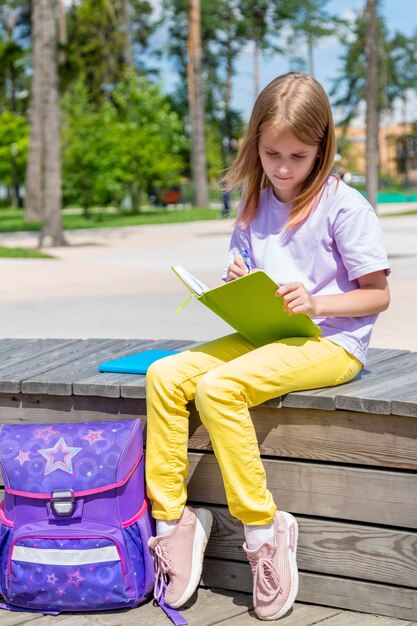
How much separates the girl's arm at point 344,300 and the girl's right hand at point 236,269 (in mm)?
285

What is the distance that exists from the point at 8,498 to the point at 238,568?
2.50ft

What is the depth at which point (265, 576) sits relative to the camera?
9.48 ft

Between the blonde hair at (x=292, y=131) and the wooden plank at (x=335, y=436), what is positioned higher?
the blonde hair at (x=292, y=131)

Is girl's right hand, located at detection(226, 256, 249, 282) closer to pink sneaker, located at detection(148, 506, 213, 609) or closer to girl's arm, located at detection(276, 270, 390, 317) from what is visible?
girl's arm, located at detection(276, 270, 390, 317)

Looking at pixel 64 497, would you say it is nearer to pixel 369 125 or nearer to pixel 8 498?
pixel 8 498

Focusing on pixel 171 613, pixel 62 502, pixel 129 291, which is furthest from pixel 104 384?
pixel 129 291

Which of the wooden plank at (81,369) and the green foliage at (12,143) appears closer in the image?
the wooden plank at (81,369)

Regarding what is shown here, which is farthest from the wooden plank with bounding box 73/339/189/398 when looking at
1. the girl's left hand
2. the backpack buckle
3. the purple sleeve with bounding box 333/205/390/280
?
the purple sleeve with bounding box 333/205/390/280

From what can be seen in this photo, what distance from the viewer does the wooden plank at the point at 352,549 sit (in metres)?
2.84

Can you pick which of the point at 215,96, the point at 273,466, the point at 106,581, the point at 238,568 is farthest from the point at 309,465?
the point at 215,96

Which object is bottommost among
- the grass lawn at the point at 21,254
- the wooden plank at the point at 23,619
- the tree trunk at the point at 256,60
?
the grass lawn at the point at 21,254

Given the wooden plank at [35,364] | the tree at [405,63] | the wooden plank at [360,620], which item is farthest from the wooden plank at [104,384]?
the tree at [405,63]

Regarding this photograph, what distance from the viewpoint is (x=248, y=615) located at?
2.95 meters

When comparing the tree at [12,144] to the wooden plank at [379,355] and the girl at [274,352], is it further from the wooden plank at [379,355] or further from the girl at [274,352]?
the girl at [274,352]
